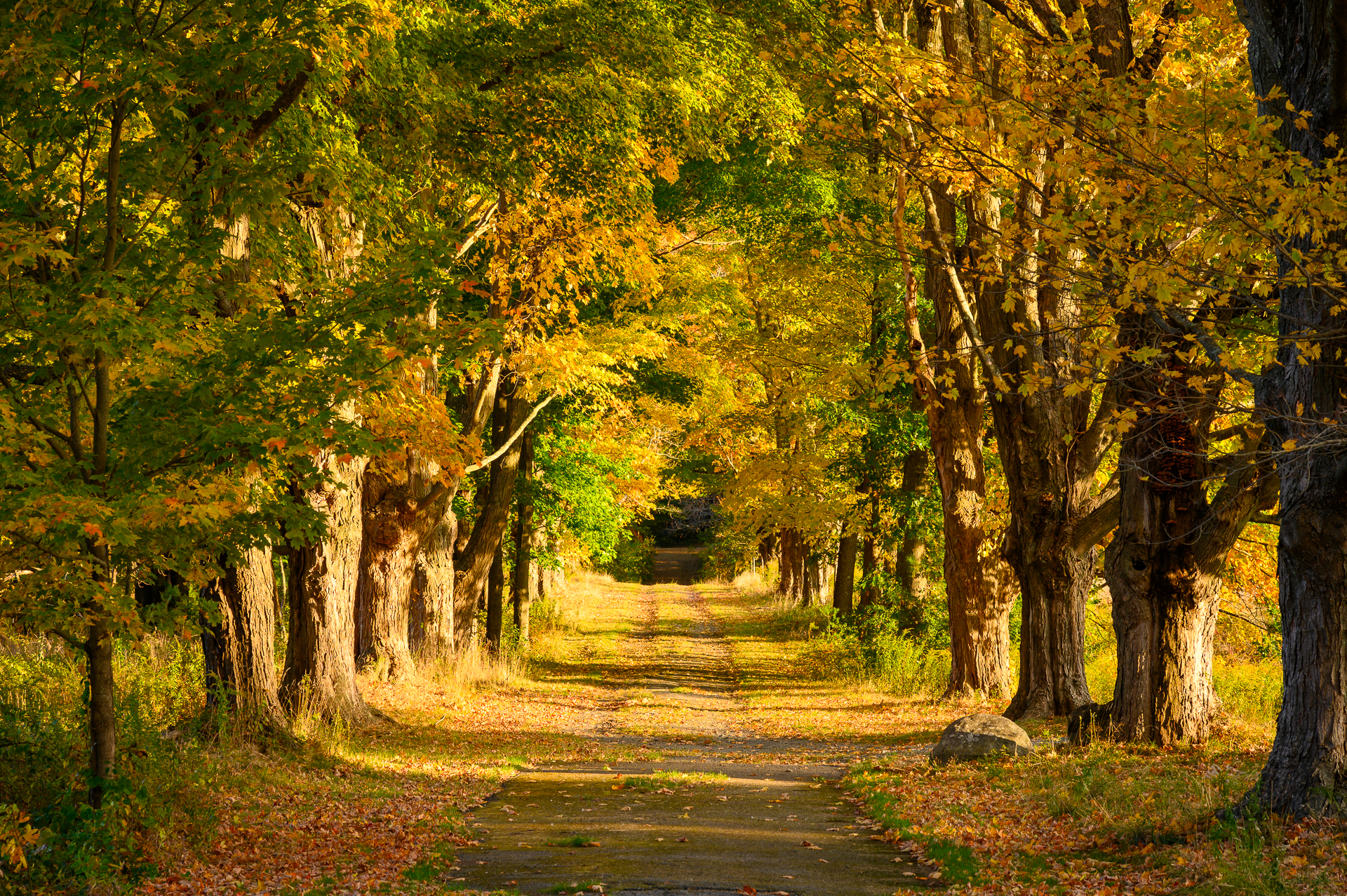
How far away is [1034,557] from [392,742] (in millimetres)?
8238

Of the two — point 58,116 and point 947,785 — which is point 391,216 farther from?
point 947,785

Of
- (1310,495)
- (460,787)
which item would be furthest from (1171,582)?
(460,787)

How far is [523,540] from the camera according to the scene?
26.6 meters

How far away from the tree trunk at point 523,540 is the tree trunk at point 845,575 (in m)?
7.43

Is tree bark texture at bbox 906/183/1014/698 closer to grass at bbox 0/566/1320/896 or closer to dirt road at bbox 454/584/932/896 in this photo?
grass at bbox 0/566/1320/896

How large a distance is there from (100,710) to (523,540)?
1962cm

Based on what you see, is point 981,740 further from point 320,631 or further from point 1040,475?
point 320,631

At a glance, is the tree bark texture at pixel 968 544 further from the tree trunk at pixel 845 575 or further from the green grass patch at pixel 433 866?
the green grass patch at pixel 433 866

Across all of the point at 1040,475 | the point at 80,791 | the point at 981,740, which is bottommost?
the point at 981,740

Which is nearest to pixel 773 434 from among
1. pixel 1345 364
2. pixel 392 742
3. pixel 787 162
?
pixel 787 162

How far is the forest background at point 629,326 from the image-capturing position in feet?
22.1

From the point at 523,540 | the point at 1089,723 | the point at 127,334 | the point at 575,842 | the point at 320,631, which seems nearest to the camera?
the point at 127,334

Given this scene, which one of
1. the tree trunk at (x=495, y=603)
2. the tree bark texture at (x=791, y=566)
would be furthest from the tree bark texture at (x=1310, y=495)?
the tree bark texture at (x=791, y=566)

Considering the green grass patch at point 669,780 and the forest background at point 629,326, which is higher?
the forest background at point 629,326
